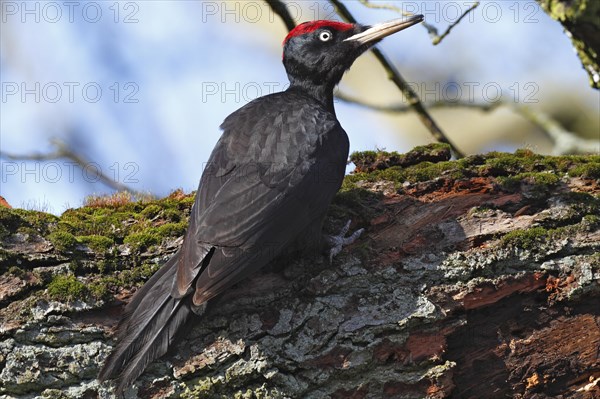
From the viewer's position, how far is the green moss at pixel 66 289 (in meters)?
3.36

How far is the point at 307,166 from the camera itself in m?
4.01

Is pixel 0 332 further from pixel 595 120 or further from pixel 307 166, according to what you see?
A: pixel 595 120

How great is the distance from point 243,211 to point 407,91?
2.22 meters

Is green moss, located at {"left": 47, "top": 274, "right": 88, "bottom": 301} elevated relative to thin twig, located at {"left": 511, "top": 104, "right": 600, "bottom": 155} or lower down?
lower down

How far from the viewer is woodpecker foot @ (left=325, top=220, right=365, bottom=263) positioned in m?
3.71

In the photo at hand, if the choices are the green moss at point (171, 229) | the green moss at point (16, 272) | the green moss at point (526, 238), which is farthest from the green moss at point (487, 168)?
the green moss at point (16, 272)

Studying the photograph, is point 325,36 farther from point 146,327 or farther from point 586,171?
point 146,327

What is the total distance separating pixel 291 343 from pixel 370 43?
2.60m

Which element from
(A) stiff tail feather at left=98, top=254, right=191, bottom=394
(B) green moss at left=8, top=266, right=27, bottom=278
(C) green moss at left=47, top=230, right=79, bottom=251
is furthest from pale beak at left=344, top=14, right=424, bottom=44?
(B) green moss at left=8, top=266, right=27, bottom=278

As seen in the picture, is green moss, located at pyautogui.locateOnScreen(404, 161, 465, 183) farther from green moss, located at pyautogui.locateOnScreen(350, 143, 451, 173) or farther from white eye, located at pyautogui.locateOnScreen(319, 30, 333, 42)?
white eye, located at pyautogui.locateOnScreen(319, 30, 333, 42)

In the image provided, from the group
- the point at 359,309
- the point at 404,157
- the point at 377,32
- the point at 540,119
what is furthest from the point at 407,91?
the point at 359,309

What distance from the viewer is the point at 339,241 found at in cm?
376

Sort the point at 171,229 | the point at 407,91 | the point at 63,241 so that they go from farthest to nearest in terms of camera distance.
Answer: the point at 407,91 < the point at 171,229 < the point at 63,241

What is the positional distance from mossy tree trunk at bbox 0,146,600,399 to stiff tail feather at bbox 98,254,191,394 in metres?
0.05
